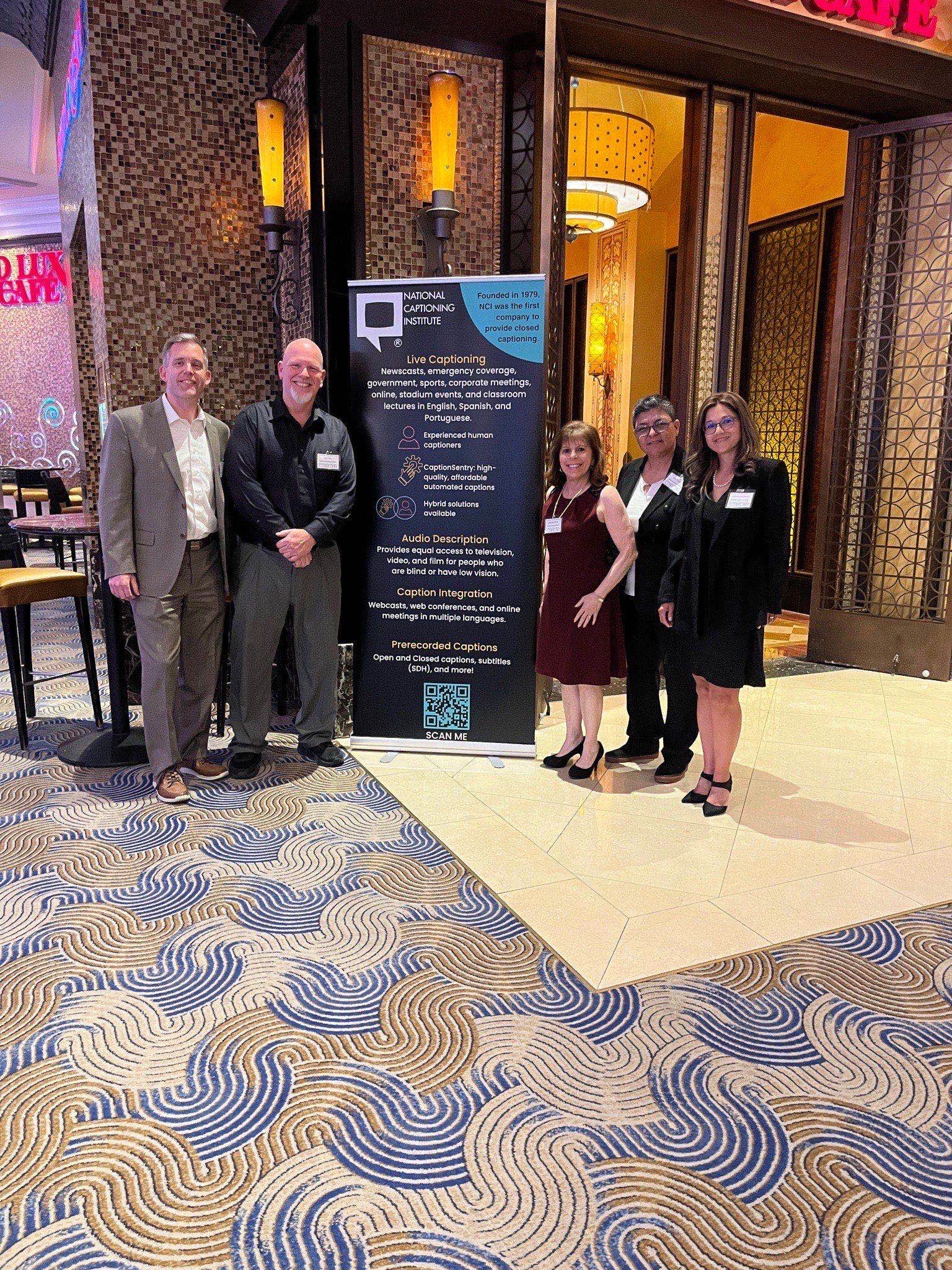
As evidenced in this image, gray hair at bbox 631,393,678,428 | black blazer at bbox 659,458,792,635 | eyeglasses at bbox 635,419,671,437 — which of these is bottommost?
black blazer at bbox 659,458,792,635

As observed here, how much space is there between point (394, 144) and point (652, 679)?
2.91m

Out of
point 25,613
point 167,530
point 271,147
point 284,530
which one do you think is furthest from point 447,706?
point 271,147

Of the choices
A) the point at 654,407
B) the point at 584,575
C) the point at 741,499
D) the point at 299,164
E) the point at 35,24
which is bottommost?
the point at 584,575

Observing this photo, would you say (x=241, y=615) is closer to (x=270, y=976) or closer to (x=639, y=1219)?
(x=270, y=976)

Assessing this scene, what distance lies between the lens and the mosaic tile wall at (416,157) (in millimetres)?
4285

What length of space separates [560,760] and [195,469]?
207 centimetres

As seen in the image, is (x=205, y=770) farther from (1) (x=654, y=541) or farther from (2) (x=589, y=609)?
(1) (x=654, y=541)

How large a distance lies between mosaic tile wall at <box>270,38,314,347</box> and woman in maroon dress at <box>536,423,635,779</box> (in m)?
1.60

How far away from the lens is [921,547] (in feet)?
19.1

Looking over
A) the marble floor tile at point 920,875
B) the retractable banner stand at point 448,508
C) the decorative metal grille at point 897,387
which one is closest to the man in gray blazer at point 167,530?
the retractable banner stand at point 448,508

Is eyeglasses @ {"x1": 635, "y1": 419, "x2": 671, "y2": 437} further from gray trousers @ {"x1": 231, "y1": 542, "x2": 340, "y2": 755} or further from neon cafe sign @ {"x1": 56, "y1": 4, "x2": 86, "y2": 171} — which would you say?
neon cafe sign @ {"x1": 56, "y1": 4, "x2": 86, "y2": 171}

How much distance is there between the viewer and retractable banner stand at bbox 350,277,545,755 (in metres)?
3.96

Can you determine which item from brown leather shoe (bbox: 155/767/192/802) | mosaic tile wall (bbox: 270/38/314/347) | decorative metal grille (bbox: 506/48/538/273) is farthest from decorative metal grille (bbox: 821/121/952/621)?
brown leather shoe (bbox: 155/767/192/802)

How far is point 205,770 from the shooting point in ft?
12.8
